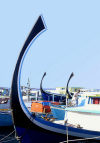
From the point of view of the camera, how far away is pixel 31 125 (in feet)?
46.1

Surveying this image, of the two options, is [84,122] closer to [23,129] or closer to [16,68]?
[23,129]

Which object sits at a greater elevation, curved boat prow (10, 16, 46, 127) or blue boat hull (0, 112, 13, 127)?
curved boat prow (10, 16, 46, 127)

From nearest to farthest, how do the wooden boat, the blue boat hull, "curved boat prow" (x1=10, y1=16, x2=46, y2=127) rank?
"curved boat prow" (x1=10, y1=16, x2=46, y2=127) → the wooden boat → the blue boat hull

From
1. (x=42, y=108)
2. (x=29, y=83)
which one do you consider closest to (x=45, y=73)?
(x=29, y=83)

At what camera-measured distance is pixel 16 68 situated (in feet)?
41.7

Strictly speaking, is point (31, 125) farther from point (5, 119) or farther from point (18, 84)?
point (5, 119)

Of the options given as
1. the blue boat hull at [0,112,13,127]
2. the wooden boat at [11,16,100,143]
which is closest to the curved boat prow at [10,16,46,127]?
the wooden boat at [11,16,100,143]

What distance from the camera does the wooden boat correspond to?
1295 cm

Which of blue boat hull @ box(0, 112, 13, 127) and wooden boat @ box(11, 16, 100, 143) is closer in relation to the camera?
wooden boat @ box(11, 16, 100, 143)

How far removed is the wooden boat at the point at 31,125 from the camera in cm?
1295

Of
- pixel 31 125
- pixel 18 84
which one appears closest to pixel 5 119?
pixel 31 125

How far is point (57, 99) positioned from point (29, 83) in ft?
25.3

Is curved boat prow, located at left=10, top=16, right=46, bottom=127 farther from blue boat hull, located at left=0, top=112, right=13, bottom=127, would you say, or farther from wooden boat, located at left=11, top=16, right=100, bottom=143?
blue boat hull, located at left=0, top=112, right=13, bottom=127

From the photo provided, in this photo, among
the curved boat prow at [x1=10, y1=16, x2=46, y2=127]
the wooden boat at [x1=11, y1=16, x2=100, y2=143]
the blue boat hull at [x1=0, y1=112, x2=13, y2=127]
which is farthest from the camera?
the blue boat hull at [x1=0, y1=112, x2=13, y2=127]
